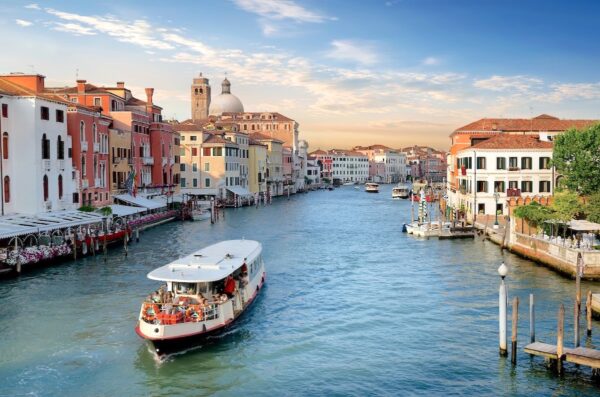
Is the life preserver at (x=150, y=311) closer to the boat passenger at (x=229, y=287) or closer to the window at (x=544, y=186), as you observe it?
the boat passenger at (x=229, y=287)

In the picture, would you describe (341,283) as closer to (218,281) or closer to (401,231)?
(218,281)

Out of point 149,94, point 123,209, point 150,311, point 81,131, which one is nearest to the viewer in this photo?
point 150,311

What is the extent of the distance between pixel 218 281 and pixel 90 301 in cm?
569

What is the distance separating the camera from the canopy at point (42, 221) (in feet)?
94.3

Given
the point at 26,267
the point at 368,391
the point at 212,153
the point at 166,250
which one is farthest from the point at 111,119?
the point at 368,391

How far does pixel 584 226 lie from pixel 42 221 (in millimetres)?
25034

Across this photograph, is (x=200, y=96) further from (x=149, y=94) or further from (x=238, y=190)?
(x=149, y=94)

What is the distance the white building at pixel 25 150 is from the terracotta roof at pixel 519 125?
34231mm

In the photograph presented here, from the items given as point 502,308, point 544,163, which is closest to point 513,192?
point 544,163

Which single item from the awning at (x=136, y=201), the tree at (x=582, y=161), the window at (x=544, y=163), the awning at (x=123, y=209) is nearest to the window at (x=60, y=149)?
Result: the awning at (x=123, y=209)

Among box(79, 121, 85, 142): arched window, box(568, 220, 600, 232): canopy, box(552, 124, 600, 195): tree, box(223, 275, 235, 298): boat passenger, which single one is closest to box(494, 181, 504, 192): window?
box(552, 124, 600, 195): tree

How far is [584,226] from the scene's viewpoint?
29.9m

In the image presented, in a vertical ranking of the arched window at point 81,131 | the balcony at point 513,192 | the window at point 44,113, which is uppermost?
the window at point 44,113

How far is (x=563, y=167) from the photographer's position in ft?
126
